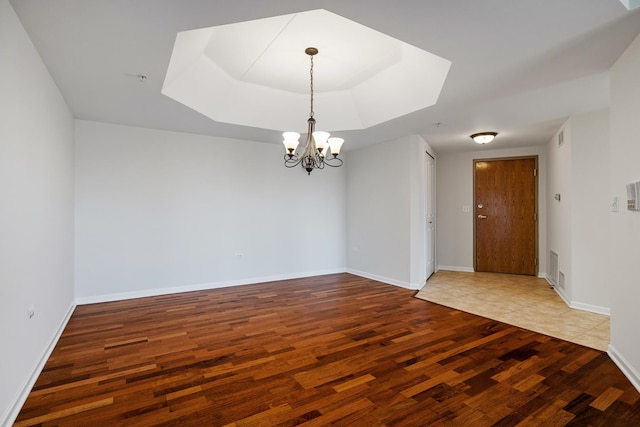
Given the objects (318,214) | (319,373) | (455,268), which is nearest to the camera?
(319,373)

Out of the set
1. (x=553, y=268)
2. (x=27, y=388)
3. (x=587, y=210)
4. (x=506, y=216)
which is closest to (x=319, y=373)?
(x=27, y=388)

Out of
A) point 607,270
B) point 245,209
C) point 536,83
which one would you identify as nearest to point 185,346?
point 245,209

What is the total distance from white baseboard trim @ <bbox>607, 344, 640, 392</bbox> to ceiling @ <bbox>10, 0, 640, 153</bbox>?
7.48 feet

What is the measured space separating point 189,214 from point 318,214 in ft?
7.56

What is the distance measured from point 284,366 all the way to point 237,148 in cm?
372

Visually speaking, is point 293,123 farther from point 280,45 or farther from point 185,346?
point 185,346

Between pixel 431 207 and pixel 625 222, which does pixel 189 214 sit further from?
pixel 625 222

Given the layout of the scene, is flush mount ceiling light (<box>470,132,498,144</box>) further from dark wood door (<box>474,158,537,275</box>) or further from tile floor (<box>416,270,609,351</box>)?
tile floor (<box>416,270,609,351</box>)

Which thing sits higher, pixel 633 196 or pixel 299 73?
pixel 299 73

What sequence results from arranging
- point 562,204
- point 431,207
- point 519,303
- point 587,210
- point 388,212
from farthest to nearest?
point 431,207 → point 388,212 → point 562,204 → point 519,303 → point 587,210

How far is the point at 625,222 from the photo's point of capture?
2.36 meters

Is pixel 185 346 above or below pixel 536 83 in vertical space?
below

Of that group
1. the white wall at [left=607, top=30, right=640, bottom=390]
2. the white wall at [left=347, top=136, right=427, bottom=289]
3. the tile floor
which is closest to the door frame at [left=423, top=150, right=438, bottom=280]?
the white wall at [left=347, top=136, right=427, bottom=289]

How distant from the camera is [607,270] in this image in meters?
3.72
